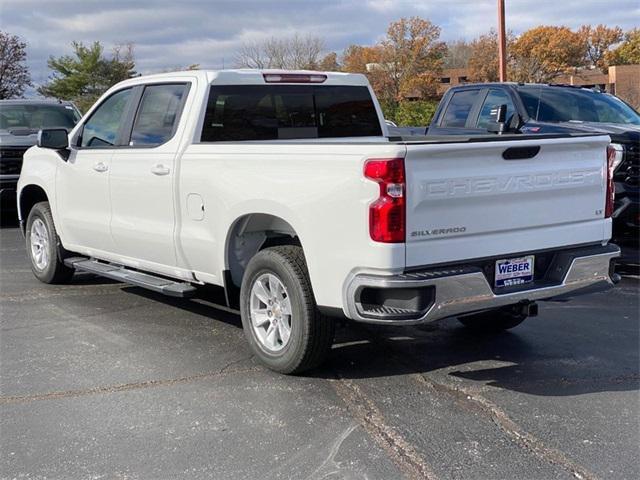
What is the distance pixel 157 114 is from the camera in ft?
19.8

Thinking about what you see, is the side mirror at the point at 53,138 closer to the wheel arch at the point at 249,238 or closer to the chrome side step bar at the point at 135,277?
the chrome side step bar at the point at 135,277

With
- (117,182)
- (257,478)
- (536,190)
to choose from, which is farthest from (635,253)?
(257,478)

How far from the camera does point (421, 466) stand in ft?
11.8

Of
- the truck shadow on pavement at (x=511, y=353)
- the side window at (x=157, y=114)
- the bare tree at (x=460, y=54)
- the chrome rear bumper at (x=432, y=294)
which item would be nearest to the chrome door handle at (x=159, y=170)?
the side window at (x=157, y=114)

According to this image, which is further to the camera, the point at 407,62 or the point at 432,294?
the point at 407,62

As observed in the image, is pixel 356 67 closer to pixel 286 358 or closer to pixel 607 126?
pixel 607 126

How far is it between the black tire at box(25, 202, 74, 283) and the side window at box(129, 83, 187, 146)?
181 centimetres

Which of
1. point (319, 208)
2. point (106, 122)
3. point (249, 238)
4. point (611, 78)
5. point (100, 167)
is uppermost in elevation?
point (611, 78)

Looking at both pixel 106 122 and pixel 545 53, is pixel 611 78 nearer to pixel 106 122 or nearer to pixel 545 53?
pixel 545 53

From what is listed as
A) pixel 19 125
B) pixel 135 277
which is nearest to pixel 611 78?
pixel 19 125

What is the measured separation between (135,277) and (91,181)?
109 centimetres

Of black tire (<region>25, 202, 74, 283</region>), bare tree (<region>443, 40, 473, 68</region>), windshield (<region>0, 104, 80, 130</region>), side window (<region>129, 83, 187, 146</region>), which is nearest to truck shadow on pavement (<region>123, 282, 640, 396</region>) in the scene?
side window (<region>129, 83, 187, 146</region>)

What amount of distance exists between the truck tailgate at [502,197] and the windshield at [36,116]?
10.4 metres

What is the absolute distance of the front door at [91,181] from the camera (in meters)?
6.44
